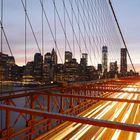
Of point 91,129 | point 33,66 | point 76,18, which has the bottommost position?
point 91,129

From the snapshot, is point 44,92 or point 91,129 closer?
point 44,92

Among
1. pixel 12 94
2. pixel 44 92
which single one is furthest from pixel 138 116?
pixel 12 94

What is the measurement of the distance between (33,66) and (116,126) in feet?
73.8

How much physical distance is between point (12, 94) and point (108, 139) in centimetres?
353

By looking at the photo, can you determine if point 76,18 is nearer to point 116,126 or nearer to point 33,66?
point 33,66

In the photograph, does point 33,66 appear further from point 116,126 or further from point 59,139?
point 116,126

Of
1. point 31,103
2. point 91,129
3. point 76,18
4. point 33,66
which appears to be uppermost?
point 76,18

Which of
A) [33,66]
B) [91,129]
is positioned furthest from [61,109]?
[33,66]

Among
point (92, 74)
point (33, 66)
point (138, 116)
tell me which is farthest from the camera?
point (92, 74)

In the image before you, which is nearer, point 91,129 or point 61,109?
point 91,129

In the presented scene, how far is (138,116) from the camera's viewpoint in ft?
43.1

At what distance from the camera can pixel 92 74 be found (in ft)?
103

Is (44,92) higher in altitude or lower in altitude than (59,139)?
higher

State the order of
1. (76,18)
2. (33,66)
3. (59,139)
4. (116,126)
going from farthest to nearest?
(76,18) → (33,66) → (59,139) → (116,126)
